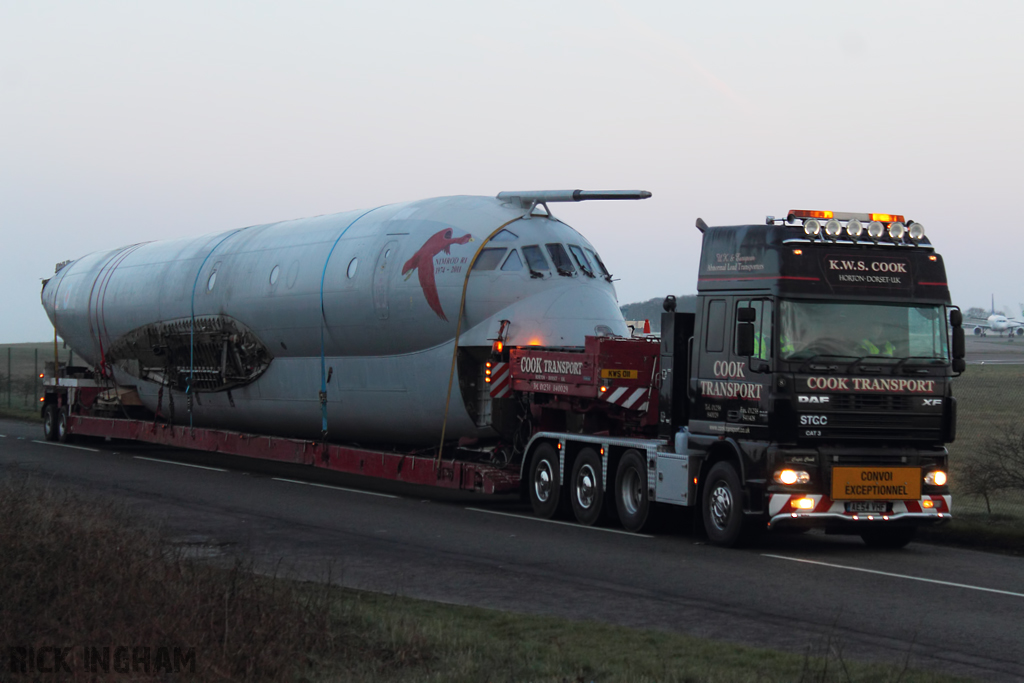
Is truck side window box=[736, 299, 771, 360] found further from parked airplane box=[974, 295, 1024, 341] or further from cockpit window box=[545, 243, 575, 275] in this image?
parked airplane box=[974, 295, 1024, 341]

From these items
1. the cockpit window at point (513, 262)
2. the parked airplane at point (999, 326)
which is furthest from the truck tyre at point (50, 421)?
the parked airplane at point (999, 326)

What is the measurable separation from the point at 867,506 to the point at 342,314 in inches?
383

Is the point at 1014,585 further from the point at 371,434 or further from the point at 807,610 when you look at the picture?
the point at 371,434

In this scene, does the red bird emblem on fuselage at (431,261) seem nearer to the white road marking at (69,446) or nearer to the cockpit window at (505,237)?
the cockpit window at (505,237)

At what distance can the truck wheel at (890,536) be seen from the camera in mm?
13898

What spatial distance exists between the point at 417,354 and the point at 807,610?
9.73 meters

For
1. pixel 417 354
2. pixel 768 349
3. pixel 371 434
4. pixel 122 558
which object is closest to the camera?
pixel 122 558

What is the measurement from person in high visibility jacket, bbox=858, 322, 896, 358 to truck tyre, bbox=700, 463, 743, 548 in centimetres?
197

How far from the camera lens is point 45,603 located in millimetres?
7426

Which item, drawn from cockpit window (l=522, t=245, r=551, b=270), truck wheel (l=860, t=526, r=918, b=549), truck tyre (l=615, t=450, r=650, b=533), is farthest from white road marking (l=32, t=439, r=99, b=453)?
truck wheel (l=860, t=526, r=918, b=549)

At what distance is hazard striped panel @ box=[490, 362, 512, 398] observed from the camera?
17.2m

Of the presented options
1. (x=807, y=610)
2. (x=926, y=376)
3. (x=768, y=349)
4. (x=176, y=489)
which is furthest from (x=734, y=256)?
(x=176, y=489)

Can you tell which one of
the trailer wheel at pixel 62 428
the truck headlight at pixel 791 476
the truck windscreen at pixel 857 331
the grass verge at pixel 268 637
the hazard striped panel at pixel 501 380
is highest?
the truck windscreen at pixel 857 331

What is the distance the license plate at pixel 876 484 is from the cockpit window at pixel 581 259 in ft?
20.9
